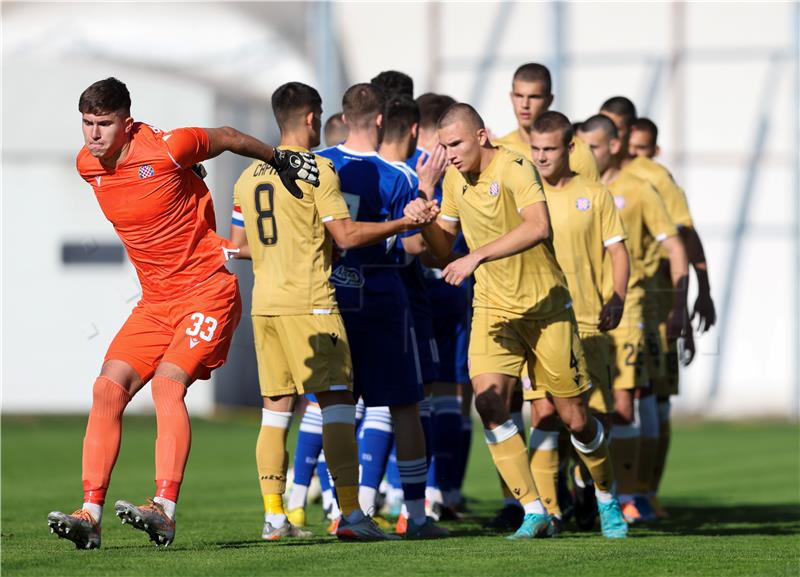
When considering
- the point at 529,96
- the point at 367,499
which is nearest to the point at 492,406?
the point at 367,499

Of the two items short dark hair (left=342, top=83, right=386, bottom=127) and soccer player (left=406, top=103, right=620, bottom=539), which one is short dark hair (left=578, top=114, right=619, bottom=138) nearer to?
soccer player (left=406, top=103, right=620, bottom=539)

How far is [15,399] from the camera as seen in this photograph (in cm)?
2459

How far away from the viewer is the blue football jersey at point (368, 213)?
8.68 meters

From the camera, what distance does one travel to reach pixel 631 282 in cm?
1052

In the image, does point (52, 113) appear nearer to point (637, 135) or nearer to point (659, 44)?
point (659, 44)

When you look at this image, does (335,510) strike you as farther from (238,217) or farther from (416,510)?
(238,217)

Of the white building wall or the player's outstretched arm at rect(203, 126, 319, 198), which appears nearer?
the player's outstretched arm at rect(203, 126, 319, 198)

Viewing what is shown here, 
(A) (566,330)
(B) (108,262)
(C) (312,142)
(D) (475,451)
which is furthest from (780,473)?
(B) (108,262)

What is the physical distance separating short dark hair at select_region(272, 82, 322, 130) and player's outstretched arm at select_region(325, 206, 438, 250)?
0.78m

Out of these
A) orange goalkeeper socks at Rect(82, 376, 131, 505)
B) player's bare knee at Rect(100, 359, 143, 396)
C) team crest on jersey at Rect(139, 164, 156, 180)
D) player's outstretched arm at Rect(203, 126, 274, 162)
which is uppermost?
player's outstretched arm at Rect(203, 126, 274, 162)

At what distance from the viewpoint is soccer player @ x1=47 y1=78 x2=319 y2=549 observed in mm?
7254

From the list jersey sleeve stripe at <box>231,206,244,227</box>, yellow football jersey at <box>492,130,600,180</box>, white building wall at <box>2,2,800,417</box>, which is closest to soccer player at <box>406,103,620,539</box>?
jersey sleeve stripe at <box>231,206,244,227</box>

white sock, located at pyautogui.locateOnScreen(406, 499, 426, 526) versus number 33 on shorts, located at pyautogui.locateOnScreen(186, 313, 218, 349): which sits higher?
number 33 on shorts, located at pyautogui.locateOnScreen(186, 313, 218, 349)

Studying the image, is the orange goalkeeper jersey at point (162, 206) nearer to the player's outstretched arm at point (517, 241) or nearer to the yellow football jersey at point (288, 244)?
the yellow football jersey at point (288, 244)
